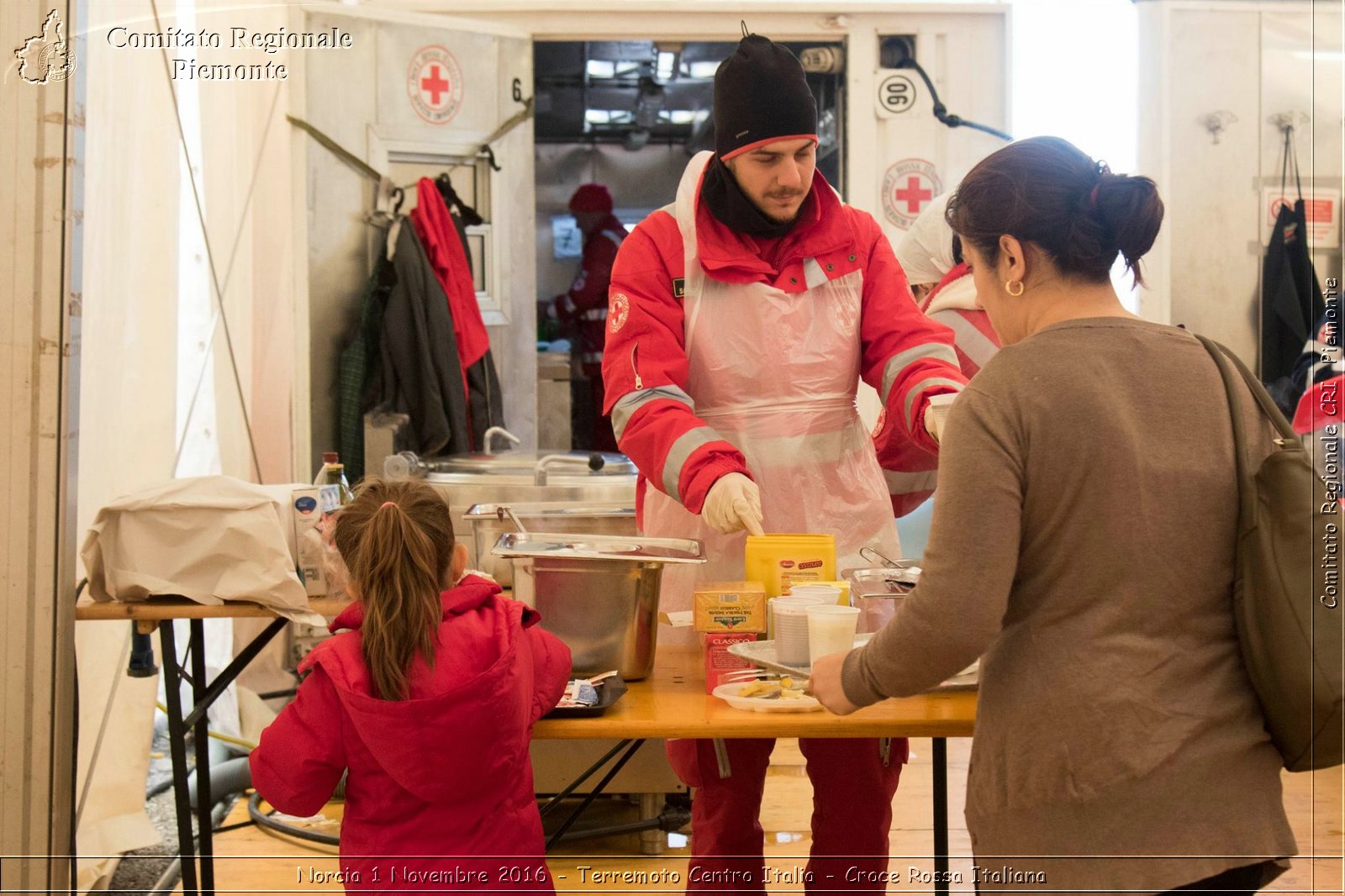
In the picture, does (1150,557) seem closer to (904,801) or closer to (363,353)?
(904,801)

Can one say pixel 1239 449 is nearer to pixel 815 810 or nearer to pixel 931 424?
pixel 931 424

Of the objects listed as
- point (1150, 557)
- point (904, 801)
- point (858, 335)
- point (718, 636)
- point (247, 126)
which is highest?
point (247, 126)

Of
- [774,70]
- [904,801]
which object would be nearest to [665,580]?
[774,70]

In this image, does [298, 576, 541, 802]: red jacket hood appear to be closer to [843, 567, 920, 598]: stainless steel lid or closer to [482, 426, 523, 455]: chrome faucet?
[843, 567, 920, 598]: stainless steel lid

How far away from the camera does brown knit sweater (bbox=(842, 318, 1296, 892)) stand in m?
1.25

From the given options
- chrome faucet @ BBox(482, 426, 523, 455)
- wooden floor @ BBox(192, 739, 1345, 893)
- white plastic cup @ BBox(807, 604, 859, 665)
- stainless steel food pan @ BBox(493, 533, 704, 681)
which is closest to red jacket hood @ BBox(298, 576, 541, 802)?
stainless steel food pan @ BBox(493, 533, 704, 681)

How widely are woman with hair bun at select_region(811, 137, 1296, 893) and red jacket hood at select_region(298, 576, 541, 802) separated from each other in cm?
59

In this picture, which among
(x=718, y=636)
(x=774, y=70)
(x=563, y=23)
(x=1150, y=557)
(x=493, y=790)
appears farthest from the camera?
(x=563, y=23)

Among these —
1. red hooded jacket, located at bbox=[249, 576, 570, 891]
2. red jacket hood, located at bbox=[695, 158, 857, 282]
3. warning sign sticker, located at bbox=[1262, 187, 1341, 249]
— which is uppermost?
warning sign sticker, located at bbox=[1262, 187, 1341, 249]

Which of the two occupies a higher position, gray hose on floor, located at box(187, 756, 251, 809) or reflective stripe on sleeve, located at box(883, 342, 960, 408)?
reflective stripe on sleeve, located at box(883, 342, 960, 408)

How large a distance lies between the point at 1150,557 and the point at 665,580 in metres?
1.19

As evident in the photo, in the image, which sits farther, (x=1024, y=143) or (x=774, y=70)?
(x=774, y=70)

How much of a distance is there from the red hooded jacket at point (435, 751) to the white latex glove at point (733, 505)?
0.39 m

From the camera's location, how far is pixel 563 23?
5211 millimetres
